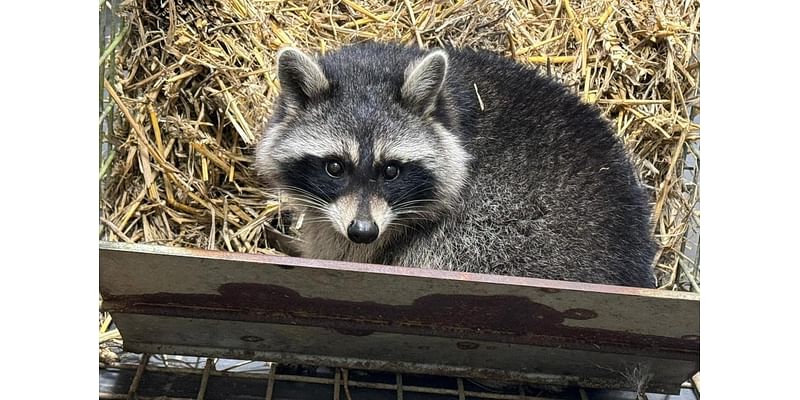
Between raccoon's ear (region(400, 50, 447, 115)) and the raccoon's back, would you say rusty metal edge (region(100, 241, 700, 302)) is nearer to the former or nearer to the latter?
the raccoon's back

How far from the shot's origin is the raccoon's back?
9.45 feet

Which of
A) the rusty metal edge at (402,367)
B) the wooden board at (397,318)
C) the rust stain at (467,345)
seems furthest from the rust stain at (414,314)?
the rusty metal edge at (402,367)

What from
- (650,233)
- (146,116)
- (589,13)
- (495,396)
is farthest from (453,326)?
(589,13)

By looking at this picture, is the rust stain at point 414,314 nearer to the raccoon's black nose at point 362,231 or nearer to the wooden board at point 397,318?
the wooden board at point 397,318

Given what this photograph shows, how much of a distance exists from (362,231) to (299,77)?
0.58m

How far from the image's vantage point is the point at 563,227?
2.88m

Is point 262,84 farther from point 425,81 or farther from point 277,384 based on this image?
point 277,384

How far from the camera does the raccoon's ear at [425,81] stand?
2.70 metres

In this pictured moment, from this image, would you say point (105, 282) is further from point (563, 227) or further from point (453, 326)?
point (563, 227)

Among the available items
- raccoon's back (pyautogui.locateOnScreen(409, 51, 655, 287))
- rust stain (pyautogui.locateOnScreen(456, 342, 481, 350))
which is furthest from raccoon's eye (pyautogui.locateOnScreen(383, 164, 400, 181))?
rust stain (pyautogui.locateOnScreen(456, 342, 481, 350))

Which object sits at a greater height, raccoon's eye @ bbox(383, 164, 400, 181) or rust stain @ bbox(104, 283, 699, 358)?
raccoon's eye @ bbox(383, 164, 400, 181)

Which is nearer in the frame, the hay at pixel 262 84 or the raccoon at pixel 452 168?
the raccoon at pixel 452 168

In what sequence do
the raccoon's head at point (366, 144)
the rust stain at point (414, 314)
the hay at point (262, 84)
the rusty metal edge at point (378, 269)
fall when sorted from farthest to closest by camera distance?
the hay at point (262, 84) → the raccoon's head at point (366, 144) → the rust stain at point (414, 314) → the rusty metal edge at point (378, 269)

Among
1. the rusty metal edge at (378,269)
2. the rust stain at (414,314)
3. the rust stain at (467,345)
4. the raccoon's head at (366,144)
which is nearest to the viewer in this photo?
the rusty metal edge at (378,269)
